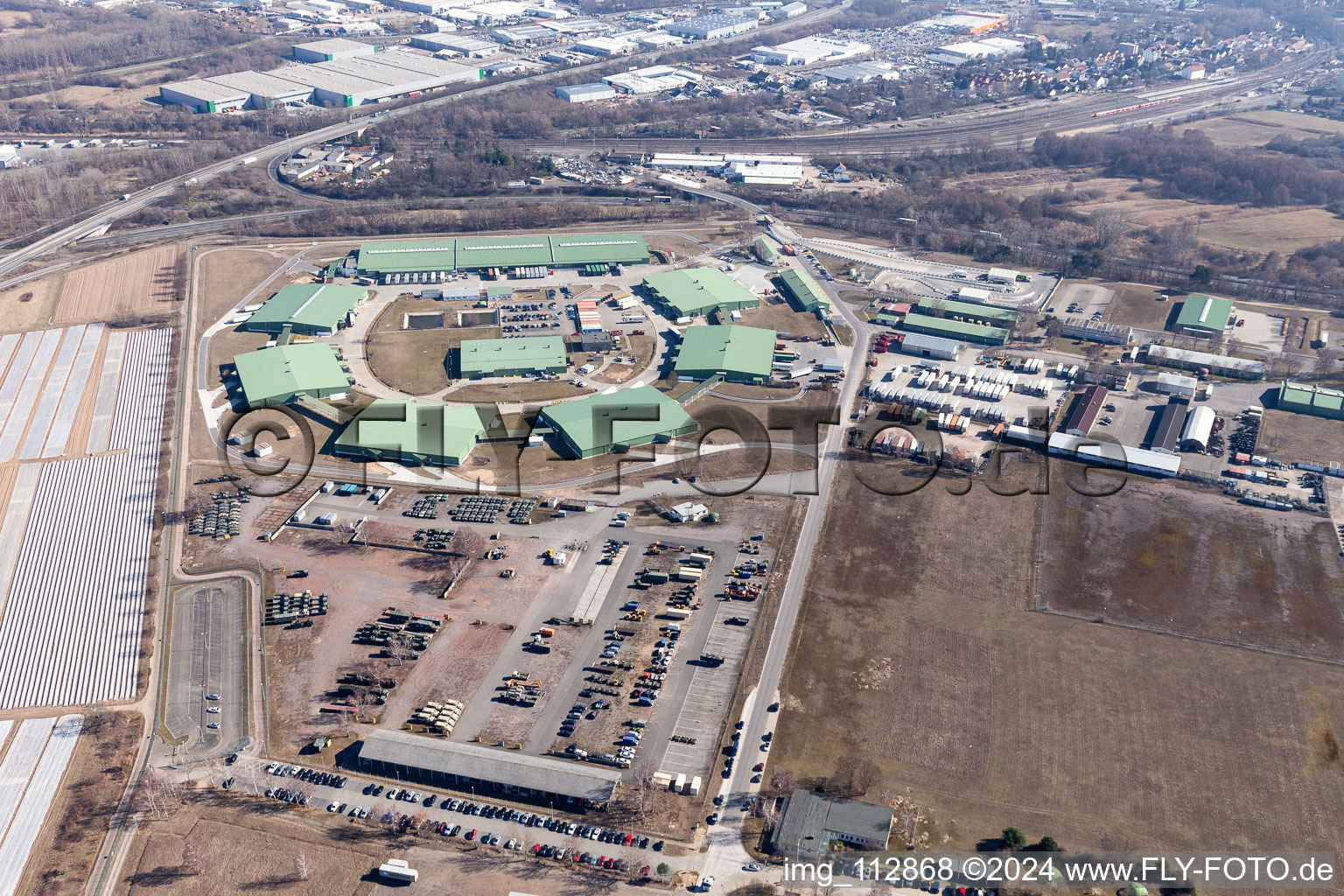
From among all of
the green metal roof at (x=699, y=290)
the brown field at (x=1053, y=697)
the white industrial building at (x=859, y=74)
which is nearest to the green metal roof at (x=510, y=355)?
the green metal roof at (x=699, y=290)

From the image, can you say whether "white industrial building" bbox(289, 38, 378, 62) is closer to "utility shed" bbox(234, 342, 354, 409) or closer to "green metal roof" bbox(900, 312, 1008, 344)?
"utility shed" bbox(234, 342, 354, 409)

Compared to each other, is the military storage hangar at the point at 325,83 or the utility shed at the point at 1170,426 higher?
the military storage hangar at the point at 325,83

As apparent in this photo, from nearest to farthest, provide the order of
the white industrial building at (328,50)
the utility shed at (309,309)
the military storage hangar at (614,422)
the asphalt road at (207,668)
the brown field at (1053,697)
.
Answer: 1. the brown field at (1053,697)
2. the asphalt road at (207,668)
3. the military storage hangar at (614,422)
4. the utility shed at (309,309)
5. the white industrial building at (328,50)

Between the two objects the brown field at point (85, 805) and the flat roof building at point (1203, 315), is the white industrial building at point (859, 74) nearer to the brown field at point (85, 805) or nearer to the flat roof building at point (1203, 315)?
the flat roof building at point (1203, 315)

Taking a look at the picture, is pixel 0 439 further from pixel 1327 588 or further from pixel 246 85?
pixel 246 85

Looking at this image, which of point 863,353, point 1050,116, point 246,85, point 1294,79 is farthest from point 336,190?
point 1294,79
